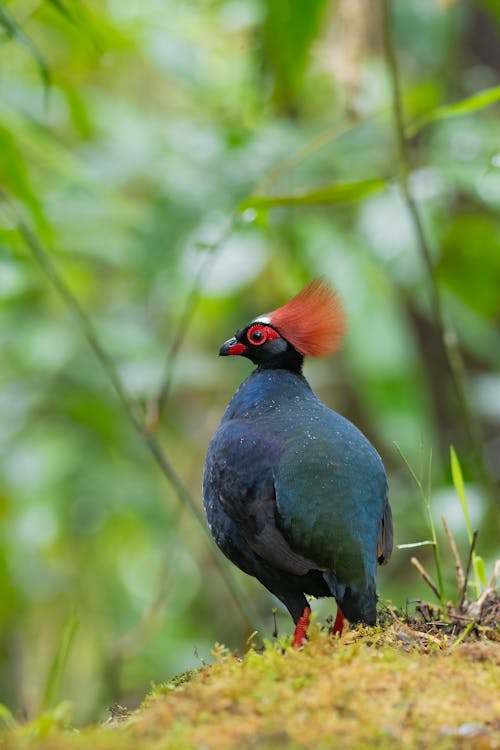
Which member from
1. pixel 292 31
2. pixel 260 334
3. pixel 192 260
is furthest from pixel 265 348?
pixel 192 260

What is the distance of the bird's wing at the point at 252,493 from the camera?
10.3 ft

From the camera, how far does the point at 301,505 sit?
3.14 metres

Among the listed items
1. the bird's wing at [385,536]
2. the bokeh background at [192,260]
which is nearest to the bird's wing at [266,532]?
the bird's wing at [385,536]

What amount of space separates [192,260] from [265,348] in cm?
197

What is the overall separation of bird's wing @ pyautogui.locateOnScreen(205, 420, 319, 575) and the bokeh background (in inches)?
27.6

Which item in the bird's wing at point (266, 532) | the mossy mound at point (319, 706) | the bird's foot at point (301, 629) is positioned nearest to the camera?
the mossy mound at point (319, 706)

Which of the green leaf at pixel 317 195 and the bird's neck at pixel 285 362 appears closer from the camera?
the green leaf at pixel 317 195

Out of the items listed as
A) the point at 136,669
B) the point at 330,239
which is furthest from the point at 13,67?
the point at 136,669

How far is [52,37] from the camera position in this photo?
7648mm

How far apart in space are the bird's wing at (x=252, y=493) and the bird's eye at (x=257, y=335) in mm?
524

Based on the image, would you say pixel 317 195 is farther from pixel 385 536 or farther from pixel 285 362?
pixel 385 536

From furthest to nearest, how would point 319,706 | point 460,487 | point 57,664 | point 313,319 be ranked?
point 313,319, point 460,487, point 57,664, point 319,706

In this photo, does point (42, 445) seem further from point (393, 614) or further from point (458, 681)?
point (458, 681)

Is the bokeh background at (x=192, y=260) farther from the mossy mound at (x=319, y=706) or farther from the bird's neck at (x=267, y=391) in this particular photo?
the mossy mound at (x=319, y=706)
